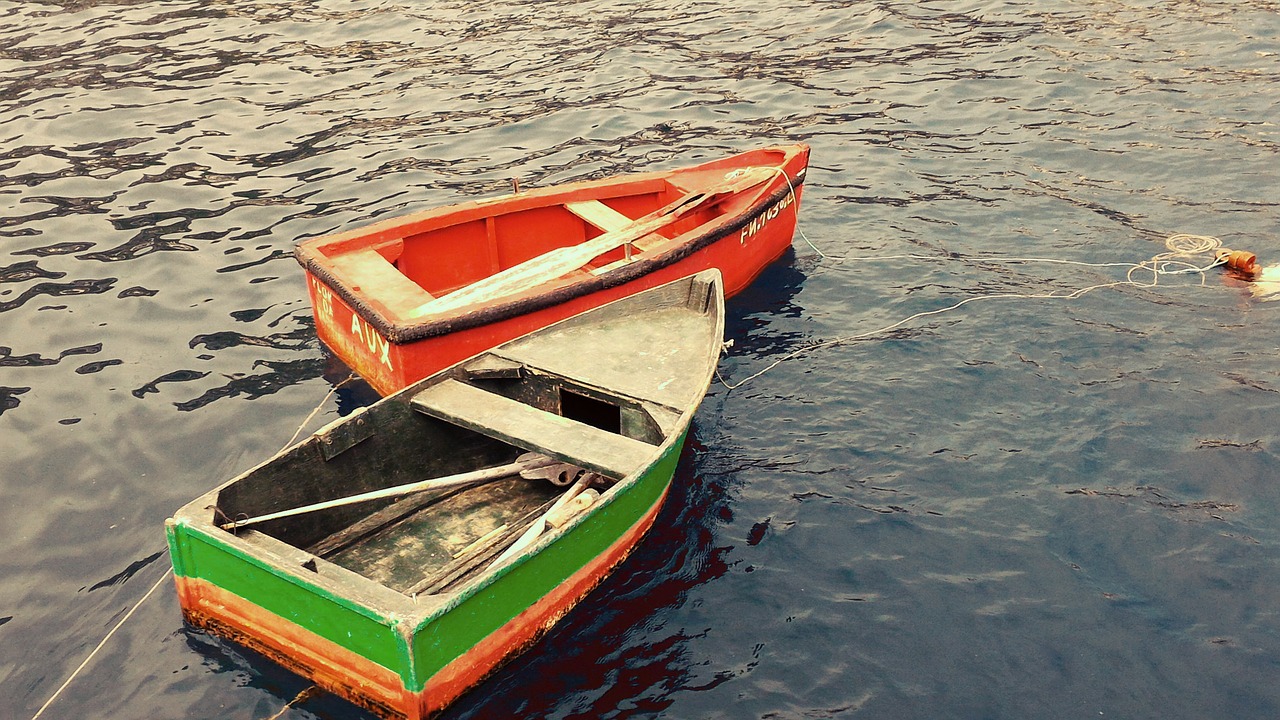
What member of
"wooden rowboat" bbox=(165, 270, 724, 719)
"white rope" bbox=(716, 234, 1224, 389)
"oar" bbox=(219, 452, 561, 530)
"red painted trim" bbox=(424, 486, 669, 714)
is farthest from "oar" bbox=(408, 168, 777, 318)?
"red painted trim" bbox=(424, 486, 669, 714)

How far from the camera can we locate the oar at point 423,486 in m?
6.69

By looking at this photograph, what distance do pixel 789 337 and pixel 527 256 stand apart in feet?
9.24

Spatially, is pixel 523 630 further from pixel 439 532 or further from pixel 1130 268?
pixel 1130 268

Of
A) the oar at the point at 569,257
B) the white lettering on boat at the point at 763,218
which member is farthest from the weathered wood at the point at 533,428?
the white lettering on boat at the point at 763,218

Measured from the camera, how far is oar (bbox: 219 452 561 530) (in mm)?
6691

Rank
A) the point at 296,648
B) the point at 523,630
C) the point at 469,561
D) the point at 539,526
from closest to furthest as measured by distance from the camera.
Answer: the point at 296,648, the point at 523,630, the point at 539,526, the point at 469,561

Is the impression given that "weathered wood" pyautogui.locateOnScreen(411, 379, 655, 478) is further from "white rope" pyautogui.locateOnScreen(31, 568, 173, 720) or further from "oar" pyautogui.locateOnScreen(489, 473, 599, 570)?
"white rope" pyautogui.locateOnScreen(31, 568, 173, 720)

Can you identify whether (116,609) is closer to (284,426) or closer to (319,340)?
(284,426)

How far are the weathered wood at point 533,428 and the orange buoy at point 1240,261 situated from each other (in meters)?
7.31

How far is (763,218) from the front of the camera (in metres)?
11.0

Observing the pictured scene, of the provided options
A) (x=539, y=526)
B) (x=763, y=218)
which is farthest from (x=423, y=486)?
(x=763, y=218)

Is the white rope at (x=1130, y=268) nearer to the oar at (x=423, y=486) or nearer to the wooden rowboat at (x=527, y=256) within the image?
the wooden rowboat at (x=527, y=256)

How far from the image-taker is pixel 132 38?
18.7 metres

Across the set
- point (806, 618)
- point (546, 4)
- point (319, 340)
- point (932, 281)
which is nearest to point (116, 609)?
point (319, 340)
